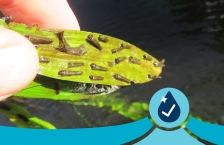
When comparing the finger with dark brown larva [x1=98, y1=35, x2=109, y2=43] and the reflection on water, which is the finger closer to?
dark brown larva [x1=98, y1=35, x2=109, y2=43]

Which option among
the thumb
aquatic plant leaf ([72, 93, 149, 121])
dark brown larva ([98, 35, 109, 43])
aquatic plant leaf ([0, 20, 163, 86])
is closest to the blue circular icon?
aquatic plant leaf ([0, 20, 163, 86])

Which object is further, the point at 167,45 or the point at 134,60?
the point at 167,45

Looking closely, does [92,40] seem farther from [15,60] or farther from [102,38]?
[15,60]

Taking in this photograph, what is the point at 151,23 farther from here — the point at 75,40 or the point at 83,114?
the point at 75,40

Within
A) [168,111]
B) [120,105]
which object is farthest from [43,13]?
[120,105]

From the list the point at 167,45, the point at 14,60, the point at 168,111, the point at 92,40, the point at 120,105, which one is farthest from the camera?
the point at 167,45
